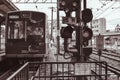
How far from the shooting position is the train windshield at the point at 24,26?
16281mm

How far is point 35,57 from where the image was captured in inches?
646

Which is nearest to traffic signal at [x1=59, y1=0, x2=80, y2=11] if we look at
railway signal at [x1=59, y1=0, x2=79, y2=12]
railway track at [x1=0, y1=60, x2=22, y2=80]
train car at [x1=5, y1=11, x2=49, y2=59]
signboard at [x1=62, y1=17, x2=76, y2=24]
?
railway signal at [x1=59, y1=0, x2=79, y2=12]

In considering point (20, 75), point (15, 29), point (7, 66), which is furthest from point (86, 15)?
point (7, 66)

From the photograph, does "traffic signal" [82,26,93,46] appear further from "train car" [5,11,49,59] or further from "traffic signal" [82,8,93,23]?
"train car" [5,11,49,59]

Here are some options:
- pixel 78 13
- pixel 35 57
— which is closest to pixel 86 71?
pixel 78 13

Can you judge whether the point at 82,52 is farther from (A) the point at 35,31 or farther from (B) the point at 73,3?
(A) the point at 35,31

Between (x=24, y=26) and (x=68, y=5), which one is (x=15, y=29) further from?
(x=68, y=5)

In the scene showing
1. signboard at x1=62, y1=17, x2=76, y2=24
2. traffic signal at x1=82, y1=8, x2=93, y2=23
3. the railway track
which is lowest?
the railway track

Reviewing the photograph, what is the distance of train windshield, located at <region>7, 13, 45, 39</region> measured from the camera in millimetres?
16281

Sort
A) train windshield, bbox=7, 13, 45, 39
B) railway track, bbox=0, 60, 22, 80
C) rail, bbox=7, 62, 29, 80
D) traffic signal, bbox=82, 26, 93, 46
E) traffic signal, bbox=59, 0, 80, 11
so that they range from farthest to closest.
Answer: railway track, bbox=0, 60, 22, 80 → train windshield, bbox=7, 13, 45, 39 → traffic signal, bbox=59, 0, 80, 11 → traffic signal, bbox=82, 26, 93, 46 → rail, bbox=7, 62, 29, 80

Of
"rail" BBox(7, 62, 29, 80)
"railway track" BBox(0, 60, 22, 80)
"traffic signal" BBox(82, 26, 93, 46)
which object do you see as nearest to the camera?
"rail" BBox(7, 62, 29, 80)

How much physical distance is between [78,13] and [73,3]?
0.94 feet

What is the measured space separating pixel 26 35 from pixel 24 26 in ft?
1.93

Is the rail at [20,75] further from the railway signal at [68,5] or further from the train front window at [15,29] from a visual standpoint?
the train front window at [15,29]
